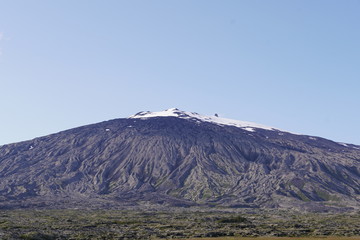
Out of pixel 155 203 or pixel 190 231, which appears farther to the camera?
pixel 155 203

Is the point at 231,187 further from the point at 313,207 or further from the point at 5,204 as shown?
the point at 5,204

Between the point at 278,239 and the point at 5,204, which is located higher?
the point at 278,239

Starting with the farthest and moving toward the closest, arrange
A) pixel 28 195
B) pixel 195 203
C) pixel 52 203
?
pixel 28 195, pixel 195 203, pixel 52 203

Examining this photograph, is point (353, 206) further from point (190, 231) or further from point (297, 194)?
point (190, 231)

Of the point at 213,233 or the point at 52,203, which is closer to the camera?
the point at 213,233

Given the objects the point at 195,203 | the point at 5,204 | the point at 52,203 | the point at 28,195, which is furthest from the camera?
the point at 28,195

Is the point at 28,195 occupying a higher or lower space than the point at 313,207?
lower

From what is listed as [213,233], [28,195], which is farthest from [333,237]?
[28,195]

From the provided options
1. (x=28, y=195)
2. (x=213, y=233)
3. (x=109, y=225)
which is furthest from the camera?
(x=28, y=195)

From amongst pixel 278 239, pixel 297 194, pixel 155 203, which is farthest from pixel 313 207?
pixel 278 239
